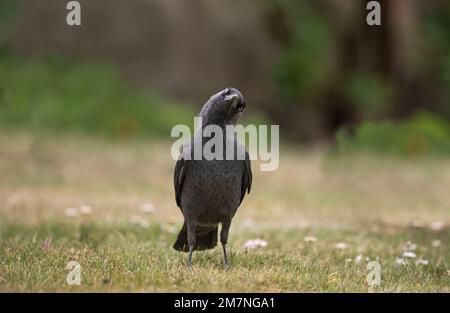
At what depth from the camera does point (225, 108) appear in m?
5.59

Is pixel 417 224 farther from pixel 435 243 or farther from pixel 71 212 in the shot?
pixel 71 212

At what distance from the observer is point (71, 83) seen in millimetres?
14992

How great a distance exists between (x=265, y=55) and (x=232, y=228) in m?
10.4

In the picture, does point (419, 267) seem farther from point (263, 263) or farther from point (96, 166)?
point (96, 166)

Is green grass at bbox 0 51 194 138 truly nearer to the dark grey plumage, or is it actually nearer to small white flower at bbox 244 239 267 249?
small white flower at bbox 244 239 267 249

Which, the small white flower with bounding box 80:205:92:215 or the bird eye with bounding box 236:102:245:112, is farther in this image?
the small white flower with bounding box 80:205:92:215

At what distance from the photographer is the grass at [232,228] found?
508 cm

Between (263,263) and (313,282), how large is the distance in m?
0.76

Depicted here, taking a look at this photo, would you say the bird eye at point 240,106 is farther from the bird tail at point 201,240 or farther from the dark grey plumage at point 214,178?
the bird tail at point 201,240

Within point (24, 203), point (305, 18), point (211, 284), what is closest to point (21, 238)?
point (24, 203)

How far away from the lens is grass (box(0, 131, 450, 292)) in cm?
508

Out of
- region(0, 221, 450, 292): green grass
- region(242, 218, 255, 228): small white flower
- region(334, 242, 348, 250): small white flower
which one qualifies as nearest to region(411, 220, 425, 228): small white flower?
region(0, 221, 450, 292): green grass

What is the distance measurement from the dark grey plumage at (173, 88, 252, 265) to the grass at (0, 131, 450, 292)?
348 mm

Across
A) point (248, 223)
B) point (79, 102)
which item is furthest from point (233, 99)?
point (79, 102)
